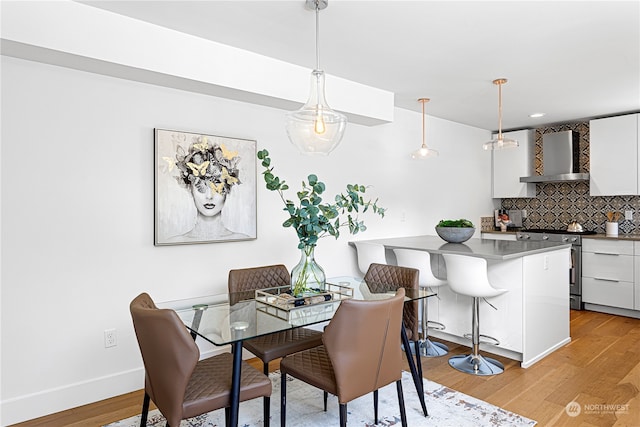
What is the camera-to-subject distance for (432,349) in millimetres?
3510

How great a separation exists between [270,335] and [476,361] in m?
1.68

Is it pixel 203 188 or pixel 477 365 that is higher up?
pixel 203 188

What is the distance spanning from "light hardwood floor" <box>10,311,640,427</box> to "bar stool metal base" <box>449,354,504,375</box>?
0.18 feet

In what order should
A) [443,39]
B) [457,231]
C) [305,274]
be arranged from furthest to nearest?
[457,231] → [443,39] → [305,274]

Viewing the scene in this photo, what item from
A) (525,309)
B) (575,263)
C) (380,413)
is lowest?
(380,413)

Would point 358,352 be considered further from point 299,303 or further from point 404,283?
point 404,283

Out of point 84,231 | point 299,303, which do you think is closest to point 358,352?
point 299,303

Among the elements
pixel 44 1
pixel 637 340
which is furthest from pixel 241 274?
pixel 637 340

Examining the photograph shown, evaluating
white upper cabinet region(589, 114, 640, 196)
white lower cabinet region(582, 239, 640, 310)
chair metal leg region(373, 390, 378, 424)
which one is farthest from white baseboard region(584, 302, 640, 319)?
chair metal leg region(373, 390, 378, 424)

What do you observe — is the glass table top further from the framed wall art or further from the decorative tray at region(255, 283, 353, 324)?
the framed wall art

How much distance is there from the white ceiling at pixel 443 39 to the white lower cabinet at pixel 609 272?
1.72m

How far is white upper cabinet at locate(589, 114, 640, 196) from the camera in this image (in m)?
4.60

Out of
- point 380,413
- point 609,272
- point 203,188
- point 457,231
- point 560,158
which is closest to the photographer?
point 380,413

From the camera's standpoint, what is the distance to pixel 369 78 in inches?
136
